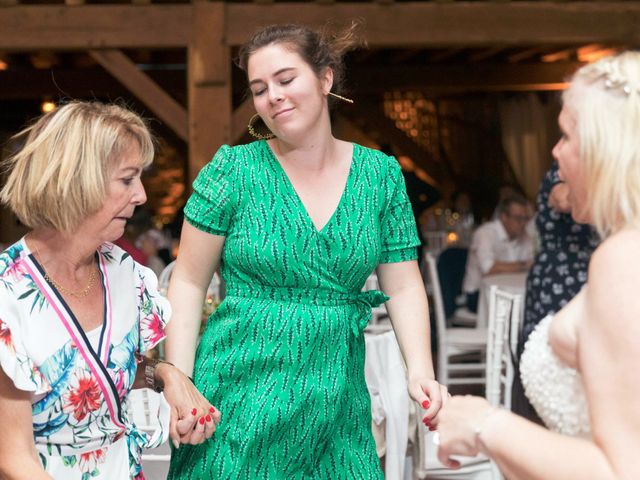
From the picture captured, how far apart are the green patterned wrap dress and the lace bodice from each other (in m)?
0.74

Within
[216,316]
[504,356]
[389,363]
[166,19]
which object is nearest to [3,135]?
[166,19]

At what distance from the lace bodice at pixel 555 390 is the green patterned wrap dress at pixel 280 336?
74 cm

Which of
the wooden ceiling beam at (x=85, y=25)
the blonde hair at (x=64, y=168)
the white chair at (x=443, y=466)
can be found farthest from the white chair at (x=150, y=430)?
the wooden ceiling beam at (x=85, y=25)

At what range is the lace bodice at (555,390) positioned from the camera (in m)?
1.47

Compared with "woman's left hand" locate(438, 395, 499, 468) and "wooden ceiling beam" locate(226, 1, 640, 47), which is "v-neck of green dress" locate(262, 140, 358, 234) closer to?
"woman's left hand" locate(438, 395, 499, 468)

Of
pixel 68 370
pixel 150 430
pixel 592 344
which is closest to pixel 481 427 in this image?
pixel 592 344

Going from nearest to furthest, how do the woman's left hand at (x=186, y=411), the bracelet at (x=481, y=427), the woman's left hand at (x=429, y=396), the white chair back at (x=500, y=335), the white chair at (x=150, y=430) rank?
1. the bracelet at (x=481, y=427)
2. the woman's left hand at (x=186, y=411)
3. the woman's left hand at (x=429, y=396)
4. the white chair at (x=150, y=430)
5. the white chair back at (x=500, y=335)

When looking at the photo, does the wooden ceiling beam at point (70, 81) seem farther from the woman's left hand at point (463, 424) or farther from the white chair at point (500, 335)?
the woman's left hand at point (463, 424)

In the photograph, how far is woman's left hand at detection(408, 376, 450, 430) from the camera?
2191 mm

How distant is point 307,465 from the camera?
2.22 m

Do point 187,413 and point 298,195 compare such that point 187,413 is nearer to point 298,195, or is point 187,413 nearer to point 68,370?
point 68,370

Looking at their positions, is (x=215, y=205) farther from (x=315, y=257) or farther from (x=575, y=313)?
(x=575, y=313)

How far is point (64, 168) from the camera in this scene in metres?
1.76

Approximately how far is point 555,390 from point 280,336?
832 mm
